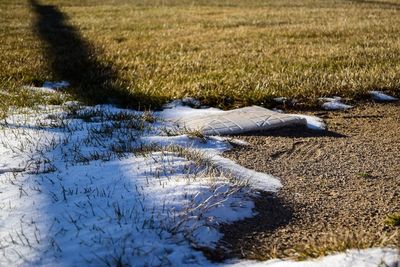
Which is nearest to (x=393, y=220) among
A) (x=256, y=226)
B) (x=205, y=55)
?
(x=256, y=226)

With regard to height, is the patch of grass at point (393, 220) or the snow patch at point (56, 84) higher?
the patch of grass at point (393, 220)

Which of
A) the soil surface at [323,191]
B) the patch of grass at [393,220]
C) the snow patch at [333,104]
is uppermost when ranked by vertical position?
the patch of grass at [393,220]

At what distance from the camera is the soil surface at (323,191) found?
8.62 feet

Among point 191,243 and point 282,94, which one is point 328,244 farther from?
point 282,94

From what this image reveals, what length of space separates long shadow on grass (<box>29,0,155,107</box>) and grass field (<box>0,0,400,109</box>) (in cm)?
1

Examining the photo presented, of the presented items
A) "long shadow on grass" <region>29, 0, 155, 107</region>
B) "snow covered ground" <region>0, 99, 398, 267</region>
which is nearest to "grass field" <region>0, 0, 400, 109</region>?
"long shadow on grass" <region>29, 0, 155, 107</region>

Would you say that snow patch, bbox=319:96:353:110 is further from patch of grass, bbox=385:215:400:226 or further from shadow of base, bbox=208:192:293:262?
patch of grass, bbox=385:215:400:226

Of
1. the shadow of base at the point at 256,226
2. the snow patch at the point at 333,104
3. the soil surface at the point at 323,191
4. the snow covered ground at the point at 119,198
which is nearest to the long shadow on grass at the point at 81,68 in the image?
the snow covered ground at the point at 119,198

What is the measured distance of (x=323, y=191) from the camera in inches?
130

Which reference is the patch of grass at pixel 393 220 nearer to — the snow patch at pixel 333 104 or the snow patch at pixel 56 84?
the snow patch at pixel 333 104

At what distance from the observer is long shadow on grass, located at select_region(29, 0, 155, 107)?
572 cm

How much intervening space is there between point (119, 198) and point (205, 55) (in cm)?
613

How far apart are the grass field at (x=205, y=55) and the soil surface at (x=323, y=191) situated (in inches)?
51.2

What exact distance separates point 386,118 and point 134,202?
297 cm
